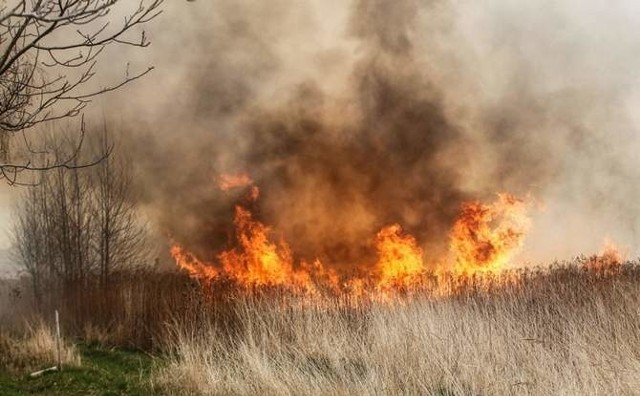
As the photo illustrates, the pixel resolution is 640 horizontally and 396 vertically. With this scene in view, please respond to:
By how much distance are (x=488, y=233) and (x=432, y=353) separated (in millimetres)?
14754

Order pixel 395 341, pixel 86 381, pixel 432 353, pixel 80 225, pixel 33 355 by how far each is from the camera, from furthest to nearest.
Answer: pixel 80 225 < pixel 33 355 < pixel 86 381 < pixel 395 341 < pixel 432 353

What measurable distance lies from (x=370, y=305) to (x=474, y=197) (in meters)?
14.3

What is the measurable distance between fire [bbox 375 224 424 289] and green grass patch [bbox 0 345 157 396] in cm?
1242

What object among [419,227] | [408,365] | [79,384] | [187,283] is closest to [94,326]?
[187,283]

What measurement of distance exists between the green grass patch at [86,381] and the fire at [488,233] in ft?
42.7

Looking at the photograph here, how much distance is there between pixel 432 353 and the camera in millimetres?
8672

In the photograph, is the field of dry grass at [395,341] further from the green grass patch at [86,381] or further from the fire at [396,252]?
the fire at [396,252]

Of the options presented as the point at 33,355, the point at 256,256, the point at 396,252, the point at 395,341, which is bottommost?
the point at 395,341

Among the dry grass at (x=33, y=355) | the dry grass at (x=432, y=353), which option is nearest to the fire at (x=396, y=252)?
the dry grass at (x=432, y=353)

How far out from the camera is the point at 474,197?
25.9 m

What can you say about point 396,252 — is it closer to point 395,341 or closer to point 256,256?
point 256,256

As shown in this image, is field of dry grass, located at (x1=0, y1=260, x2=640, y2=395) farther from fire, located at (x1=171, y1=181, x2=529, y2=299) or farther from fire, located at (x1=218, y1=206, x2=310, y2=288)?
fire, located at (x1=218, y1=206, x2=310, y2=288)

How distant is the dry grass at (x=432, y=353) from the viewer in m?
7.62

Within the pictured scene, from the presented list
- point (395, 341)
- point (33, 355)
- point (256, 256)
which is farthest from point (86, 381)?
point (256, 256)
